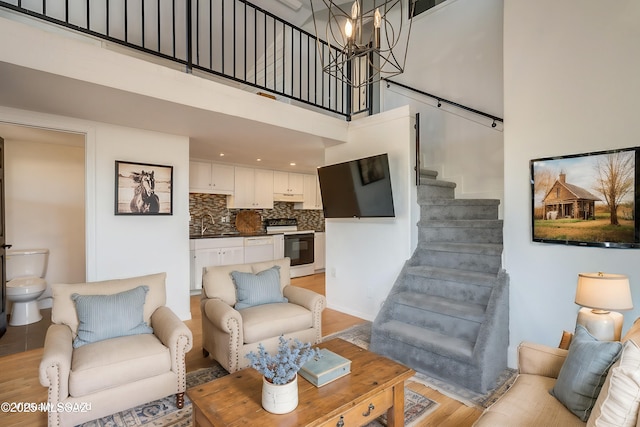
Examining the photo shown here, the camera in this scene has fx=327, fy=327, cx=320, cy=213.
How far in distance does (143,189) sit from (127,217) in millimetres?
343

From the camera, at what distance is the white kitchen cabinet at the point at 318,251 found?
6863 millimetres

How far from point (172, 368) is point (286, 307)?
3.44 feet

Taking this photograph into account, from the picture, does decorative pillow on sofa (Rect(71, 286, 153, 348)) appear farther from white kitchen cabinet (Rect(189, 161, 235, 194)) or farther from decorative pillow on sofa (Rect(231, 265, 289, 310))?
white kitchen cabinet (Rect(189, 161, 235, 194))

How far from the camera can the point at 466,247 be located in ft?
10.9

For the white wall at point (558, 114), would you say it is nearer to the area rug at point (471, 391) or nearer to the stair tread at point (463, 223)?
the area rug at point (471, 391)

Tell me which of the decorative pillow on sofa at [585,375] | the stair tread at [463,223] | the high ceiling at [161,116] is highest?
the high ceiling at [161,116]

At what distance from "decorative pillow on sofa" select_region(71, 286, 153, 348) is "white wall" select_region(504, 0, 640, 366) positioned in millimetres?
3002

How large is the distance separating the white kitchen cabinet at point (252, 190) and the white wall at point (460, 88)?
9.30 ft

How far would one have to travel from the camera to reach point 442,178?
454 cm

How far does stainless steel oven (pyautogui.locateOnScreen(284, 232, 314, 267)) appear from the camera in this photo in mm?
6426

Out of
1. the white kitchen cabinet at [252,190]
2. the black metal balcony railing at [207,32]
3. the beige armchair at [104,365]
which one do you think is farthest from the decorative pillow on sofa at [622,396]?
the white kitchen cabinet at [252,190]

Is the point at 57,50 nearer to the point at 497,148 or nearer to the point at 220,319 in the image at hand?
the point at 220,319

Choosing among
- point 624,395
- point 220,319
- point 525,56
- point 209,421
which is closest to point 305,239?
point 220,319

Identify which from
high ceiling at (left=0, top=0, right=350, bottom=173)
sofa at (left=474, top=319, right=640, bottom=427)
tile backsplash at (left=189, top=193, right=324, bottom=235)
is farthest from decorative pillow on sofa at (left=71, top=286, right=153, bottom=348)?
tile backsplash at (left=189, top=193, right=324, bottom=235)
